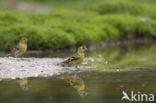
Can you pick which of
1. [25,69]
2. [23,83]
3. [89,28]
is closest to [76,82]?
[23,83]

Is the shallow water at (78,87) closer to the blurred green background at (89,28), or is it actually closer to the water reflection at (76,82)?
the water reflection at (76,82)

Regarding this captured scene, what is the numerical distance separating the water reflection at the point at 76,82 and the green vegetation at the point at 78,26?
10.7 metres

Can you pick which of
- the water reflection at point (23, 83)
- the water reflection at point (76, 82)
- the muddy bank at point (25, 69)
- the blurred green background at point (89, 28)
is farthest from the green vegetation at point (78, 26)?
the water reflection at point (23, 83)

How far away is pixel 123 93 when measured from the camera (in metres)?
12.2

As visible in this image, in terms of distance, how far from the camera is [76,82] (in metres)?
14.1

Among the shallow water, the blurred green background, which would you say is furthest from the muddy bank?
the blurred green background

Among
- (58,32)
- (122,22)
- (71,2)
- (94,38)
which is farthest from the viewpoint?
(71,2)

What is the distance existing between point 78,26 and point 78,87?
17555mm

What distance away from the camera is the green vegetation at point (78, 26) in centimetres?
2591

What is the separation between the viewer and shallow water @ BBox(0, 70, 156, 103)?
11.6 metres

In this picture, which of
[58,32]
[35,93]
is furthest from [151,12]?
[35,93]

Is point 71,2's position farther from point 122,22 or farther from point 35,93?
point 35,93

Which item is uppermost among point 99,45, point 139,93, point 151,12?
point 151,12

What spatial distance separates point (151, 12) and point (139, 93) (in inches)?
1271
